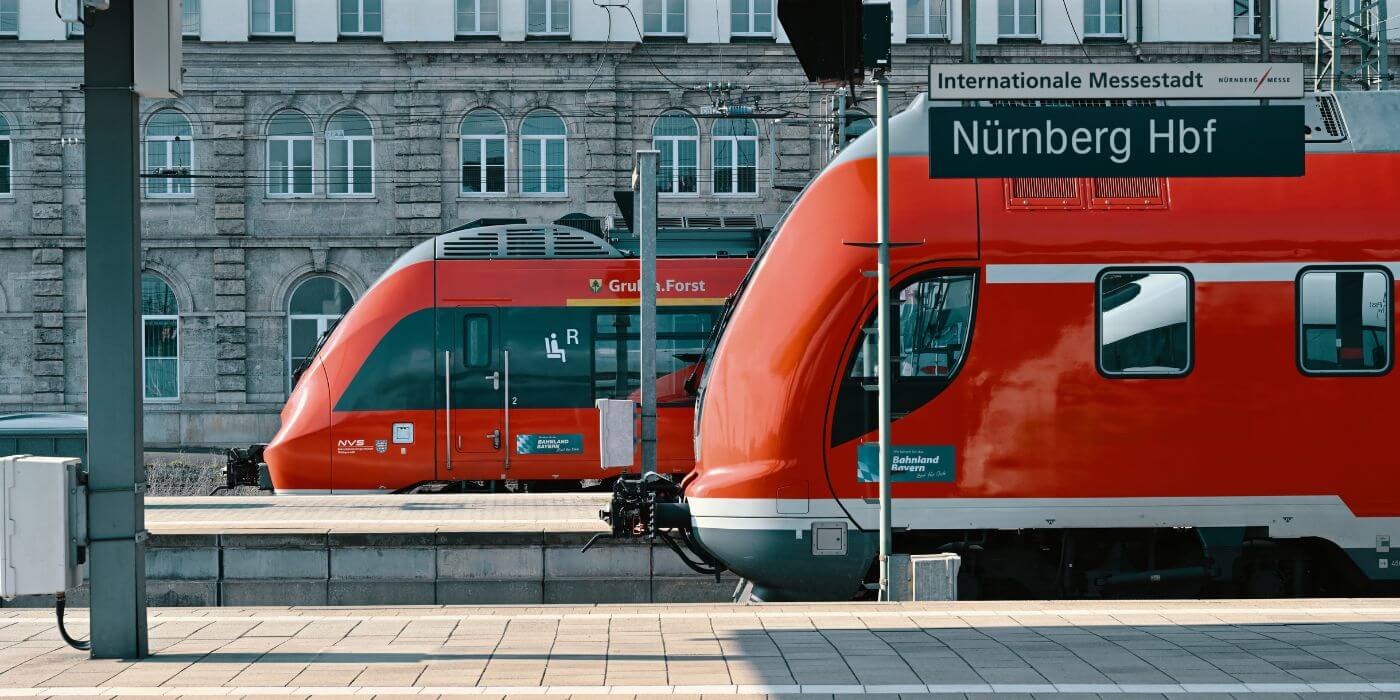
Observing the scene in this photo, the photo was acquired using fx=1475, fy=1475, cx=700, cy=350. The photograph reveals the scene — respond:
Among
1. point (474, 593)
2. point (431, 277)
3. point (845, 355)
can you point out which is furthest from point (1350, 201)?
point (431, 277)

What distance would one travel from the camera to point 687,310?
50.5 feet

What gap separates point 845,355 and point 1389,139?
359 cm

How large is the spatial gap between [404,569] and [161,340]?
22.9 meters

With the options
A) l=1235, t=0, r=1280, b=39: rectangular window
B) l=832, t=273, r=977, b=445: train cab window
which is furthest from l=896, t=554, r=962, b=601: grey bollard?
l=1235, t=0, r=1280, b=39: rectangular window

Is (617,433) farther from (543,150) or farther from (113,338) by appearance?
(543,150)

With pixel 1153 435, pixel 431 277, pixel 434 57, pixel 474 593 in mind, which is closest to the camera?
pixel 1153 435

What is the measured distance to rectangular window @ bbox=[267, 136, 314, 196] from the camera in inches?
1273

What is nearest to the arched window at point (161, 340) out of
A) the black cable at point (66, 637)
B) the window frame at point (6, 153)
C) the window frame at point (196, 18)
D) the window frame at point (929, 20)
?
the window frame at point (6, 153)

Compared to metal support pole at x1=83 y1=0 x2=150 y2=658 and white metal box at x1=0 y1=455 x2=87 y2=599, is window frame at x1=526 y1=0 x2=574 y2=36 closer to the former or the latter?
metal support pole at x1=83 y1=0 x2=150 y2=658

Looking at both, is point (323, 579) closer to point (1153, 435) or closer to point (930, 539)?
point (930, 539)

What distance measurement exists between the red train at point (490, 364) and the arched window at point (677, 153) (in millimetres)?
17222

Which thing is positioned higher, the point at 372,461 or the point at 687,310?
the point at 687,310

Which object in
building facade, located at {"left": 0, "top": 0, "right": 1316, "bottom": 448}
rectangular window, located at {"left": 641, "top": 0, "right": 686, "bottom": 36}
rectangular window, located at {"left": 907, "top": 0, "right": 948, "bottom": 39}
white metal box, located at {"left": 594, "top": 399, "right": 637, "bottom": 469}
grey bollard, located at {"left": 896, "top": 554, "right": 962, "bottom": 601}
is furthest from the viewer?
rectangular window, located at {"left": 907, "top": 0, "right": 948, "bottom": 39}

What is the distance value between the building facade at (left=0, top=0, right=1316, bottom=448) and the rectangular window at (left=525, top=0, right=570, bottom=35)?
44 millimetres
